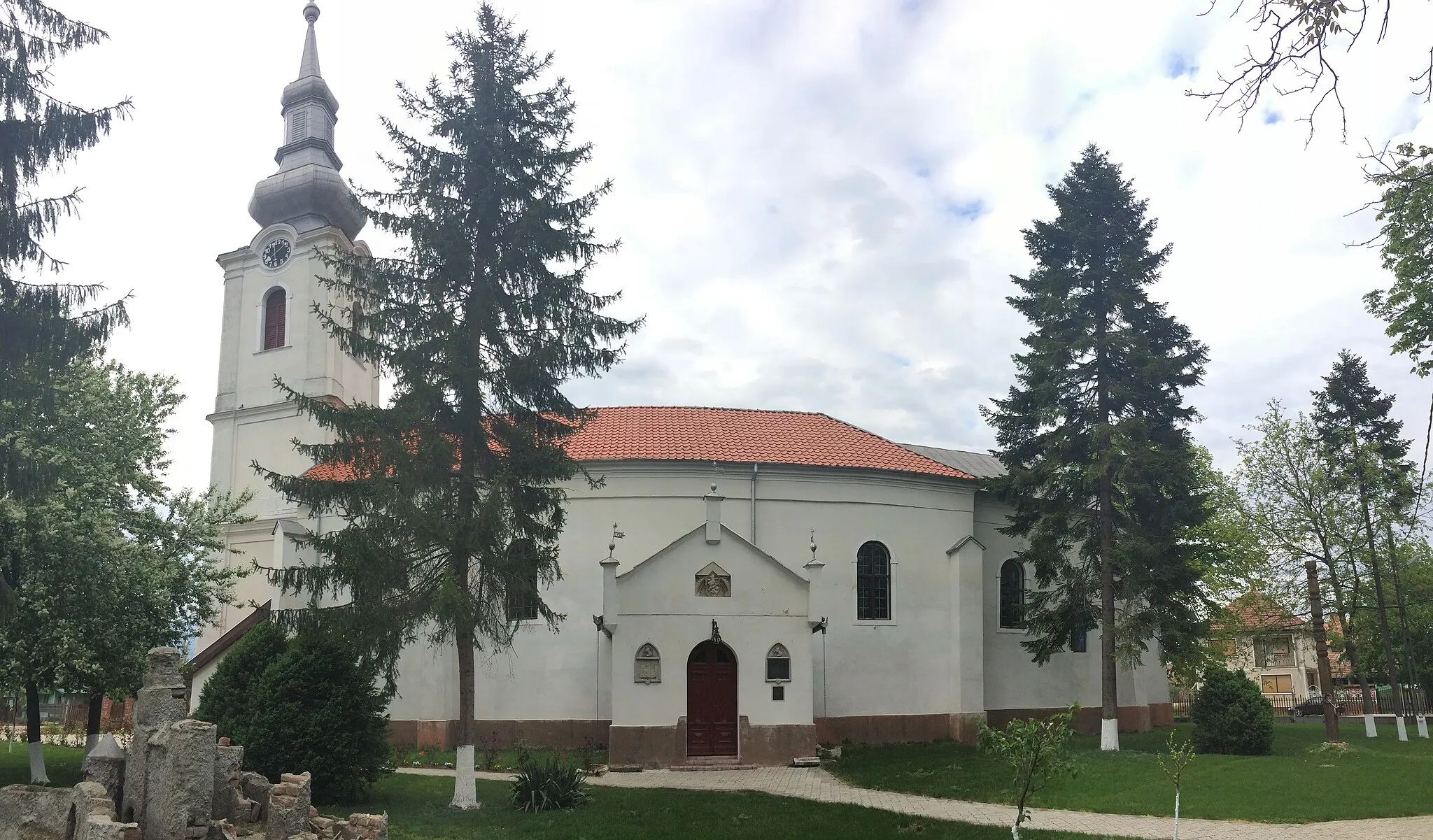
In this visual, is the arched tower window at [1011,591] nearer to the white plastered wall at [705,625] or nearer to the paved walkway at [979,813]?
the white plastered wall at [705,625]

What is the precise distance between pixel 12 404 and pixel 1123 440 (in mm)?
21466

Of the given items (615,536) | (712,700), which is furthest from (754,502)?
(712,700)

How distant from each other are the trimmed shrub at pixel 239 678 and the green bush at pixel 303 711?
12 millimetres

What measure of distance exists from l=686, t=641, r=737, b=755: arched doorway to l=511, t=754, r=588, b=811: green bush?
5921 mm

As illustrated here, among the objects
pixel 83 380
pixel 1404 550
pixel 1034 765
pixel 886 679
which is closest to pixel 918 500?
pixel 886 679

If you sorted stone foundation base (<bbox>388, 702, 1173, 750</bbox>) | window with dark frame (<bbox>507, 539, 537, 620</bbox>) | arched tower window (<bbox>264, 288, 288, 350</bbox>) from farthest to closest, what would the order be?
1. arched tower window (<bbox>264, 288, 288, 350</bbox>)
2. stone foundation base (<bbox>388, 702, 1173, 750</bbox>)
3. window with dark frame (<bbox>507, 539, 537, 620</bbox>)

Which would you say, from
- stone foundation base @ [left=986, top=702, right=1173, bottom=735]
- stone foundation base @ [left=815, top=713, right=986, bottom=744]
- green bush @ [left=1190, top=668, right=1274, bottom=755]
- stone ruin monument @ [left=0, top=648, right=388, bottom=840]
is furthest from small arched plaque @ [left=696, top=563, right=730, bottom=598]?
green bush @ [left=1190, top=668, right=1274, bottom=755]

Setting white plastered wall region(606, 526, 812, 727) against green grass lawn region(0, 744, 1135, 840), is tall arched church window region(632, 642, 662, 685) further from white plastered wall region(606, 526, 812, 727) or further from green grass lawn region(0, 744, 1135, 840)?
green grass lawn region(0, 744, 1135, 840)

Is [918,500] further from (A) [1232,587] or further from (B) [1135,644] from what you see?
(A) [1232,587]

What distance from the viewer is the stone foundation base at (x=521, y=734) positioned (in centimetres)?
2358

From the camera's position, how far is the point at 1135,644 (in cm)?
2264

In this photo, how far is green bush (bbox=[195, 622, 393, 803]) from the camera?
1556 cm

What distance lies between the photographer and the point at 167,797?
10.5 metres

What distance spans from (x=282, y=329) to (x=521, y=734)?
15.4 metres
